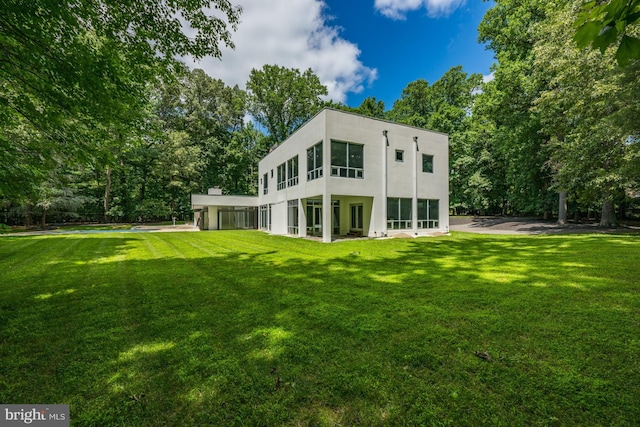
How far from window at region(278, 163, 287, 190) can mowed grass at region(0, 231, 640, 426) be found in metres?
13.7

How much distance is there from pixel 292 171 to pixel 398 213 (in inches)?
299

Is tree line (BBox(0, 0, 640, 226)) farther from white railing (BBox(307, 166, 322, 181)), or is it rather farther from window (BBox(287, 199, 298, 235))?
window (BBox(287, 199, 298, 235))

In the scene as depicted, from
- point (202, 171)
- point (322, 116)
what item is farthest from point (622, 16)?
point (202, 171)

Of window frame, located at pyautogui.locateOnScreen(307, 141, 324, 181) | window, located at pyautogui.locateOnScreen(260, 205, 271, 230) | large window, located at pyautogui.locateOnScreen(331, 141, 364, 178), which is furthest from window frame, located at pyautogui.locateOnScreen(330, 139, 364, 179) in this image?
window, located at pyautogui.locateOnScreen(260, 205, 271, 230)

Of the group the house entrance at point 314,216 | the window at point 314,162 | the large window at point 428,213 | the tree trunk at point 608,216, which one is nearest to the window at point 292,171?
the house entrance at point 314,216

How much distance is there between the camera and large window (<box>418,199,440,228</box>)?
17.8m

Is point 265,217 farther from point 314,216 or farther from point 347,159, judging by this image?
point 347,159

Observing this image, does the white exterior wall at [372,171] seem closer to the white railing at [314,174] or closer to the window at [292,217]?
the white railing at [314,174]

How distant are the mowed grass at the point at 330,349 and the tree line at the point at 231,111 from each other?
2.57 meters

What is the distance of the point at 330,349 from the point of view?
3.20 metres

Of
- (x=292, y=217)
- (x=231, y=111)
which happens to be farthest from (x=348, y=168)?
(x=231, y=111)

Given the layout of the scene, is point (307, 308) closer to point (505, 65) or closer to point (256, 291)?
point (256, 291)

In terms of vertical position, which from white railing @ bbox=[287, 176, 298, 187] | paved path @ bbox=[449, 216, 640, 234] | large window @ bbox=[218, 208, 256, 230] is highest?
white railing @ bbox=[287, 176, 298, 187]

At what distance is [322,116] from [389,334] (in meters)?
12.9
